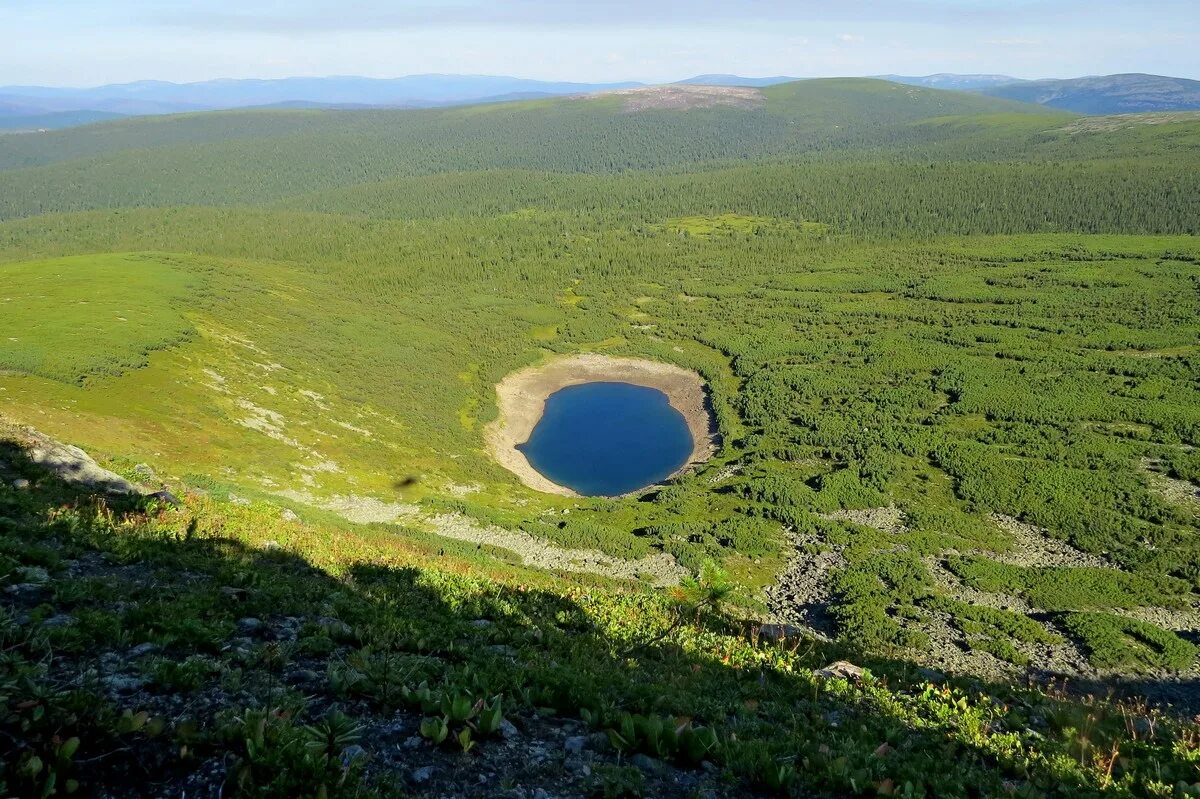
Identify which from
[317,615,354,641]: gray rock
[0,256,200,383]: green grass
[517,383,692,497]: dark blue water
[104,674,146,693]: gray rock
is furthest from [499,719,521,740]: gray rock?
[0,256,200,383]: green grass

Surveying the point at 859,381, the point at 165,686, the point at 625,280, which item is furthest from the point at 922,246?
the point at 165,686

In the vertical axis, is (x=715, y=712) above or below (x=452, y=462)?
above

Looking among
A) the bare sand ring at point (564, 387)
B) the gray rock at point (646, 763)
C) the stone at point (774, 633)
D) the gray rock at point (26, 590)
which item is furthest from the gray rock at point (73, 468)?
the bare sand ring at point (564, 387)

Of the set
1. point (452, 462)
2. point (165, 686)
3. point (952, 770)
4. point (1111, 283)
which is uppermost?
point (165, 686)

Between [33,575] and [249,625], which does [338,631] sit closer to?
[249,625]

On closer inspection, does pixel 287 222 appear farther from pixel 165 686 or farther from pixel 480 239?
pixel 165 686

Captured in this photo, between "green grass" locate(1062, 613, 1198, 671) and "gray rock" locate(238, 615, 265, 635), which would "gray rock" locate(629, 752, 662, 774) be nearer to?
"gray rock" locate(238, 615, 265, 635)

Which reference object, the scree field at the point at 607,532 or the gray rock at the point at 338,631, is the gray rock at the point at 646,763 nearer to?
the scree field at the point at 607,532

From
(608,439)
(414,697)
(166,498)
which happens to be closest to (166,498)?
(166,498)
